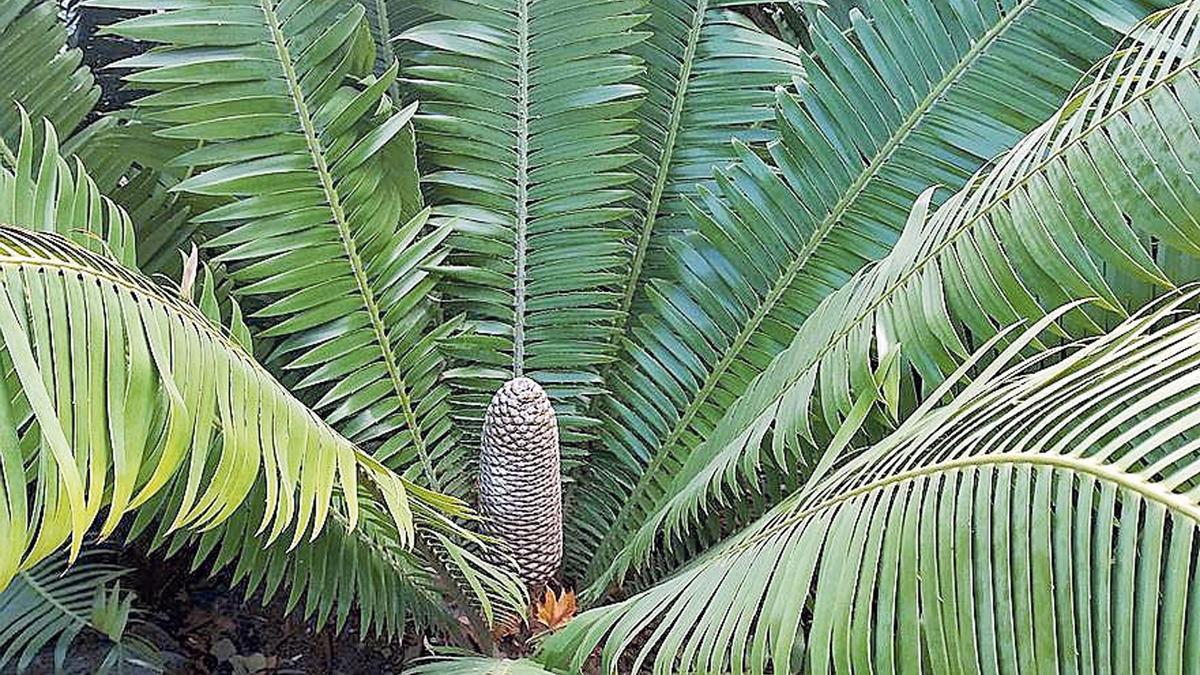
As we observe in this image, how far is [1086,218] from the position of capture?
3.08ft

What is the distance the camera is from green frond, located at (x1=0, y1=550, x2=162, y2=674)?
1.25 meters

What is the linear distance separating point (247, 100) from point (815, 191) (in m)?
0.70

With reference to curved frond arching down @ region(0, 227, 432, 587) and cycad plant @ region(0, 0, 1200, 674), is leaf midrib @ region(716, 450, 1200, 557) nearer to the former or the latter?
cycad plant @ region(0, 0, 1200, 674)

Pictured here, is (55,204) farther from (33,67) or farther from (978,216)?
(978,216)

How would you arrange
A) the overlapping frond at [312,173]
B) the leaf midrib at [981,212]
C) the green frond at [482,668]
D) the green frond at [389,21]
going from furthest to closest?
the green frond at [389,21] < the overlapping frond at [312,173] < the green frond at [482,668] < the leaf midrib at [981,212]

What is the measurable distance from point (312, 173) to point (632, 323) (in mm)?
531

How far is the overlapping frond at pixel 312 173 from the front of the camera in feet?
4.01

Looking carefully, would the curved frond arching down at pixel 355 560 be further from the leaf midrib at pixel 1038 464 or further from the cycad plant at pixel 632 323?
the leaf midrib at pixel 1038 464

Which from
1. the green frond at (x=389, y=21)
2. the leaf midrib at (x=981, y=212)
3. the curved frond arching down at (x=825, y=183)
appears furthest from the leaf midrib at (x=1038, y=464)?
the green frond at (x=389, y=21)

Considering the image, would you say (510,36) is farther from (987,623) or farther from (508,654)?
(987,623)

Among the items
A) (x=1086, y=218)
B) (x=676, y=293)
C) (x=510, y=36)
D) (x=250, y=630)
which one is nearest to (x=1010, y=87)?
(x=1086, y=218)

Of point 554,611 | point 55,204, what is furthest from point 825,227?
point 55,204

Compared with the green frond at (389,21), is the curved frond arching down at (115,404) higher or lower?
lower

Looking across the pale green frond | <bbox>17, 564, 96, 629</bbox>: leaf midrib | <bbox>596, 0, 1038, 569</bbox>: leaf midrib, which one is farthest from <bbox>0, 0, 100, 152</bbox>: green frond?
<bbox>596, 0, 1038, 569</bbox>: leaf midrib
